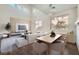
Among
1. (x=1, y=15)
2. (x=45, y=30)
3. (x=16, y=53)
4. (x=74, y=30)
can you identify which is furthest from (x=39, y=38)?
(x=1, y=15)

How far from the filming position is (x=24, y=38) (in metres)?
2.26

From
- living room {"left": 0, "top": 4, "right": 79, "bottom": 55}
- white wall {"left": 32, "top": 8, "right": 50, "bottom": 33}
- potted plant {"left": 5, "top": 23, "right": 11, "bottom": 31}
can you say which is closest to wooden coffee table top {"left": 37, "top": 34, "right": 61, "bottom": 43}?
living room {"left": 0, "top": 4, "right": 79, "bottom": 55}

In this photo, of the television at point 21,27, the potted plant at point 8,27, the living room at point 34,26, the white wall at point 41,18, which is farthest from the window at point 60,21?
the potted plant at point 8,27

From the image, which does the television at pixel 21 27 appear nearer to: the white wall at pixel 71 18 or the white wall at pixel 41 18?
the white wall at pixel 41 18

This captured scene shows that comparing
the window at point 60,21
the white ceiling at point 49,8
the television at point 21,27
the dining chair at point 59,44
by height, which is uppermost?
the white ceiling at point 49,8

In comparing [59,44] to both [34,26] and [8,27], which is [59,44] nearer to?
[34,26]

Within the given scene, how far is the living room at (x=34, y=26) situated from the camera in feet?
7.23

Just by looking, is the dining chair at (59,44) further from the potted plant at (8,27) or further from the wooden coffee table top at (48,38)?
the potted plant at (8,27)

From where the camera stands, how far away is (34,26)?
2.29 meters

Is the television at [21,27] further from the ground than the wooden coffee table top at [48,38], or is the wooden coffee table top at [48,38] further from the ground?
the television at [21,27]

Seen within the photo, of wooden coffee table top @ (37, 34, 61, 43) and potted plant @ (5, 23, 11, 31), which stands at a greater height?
potted plant @ (5, 23, 11, 31)

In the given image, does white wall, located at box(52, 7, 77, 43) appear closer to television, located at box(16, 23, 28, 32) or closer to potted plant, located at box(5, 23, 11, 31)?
television, located at box(16, 23, 28, 32)

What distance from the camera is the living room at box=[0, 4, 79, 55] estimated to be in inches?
86.8
